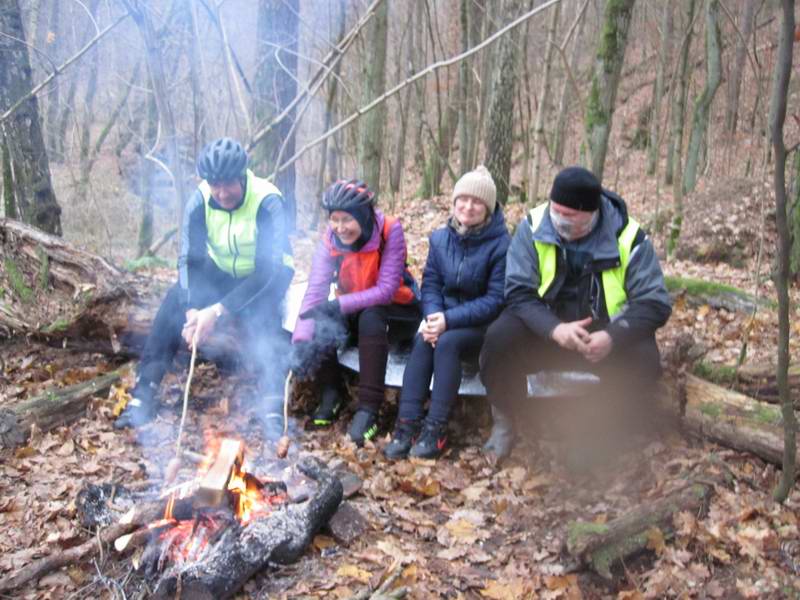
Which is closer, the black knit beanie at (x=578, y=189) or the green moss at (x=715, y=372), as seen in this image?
the black knit beanie at (x=578, y=189)

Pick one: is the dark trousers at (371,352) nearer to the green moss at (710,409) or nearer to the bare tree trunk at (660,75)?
the green moss at (710,409)

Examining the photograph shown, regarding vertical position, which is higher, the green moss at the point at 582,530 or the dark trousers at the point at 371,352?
the dark trousers at the point at 371,352

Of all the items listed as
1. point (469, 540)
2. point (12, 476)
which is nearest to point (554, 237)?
point (469, 540)

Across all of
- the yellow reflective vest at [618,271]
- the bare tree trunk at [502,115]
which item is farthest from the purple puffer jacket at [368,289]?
the bare tree trunk at [502,115]

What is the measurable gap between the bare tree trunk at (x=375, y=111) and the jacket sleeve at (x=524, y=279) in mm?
6565

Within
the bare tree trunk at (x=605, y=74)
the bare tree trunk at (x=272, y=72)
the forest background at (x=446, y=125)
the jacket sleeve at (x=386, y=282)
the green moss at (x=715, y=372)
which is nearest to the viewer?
the green moss at (x=715, y=372)

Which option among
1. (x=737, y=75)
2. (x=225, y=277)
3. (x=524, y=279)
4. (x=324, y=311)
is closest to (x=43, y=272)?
(x=225, y=277)

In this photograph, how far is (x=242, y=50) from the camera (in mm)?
8250

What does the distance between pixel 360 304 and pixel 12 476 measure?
2.12m

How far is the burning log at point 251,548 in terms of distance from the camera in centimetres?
256

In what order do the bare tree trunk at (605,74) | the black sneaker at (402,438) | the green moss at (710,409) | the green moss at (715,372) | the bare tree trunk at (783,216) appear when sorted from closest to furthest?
the bare tree trunk at (783,216) < the green moss at (710,409) < the black sneaker at (402,438) < the green moss at (715,372) < the bare tree trunk at (605,74)

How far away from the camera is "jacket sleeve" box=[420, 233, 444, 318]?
4305 mm

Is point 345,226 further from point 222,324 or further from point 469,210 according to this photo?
point 222,324

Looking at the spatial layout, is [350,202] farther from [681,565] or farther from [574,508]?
[681,565]
